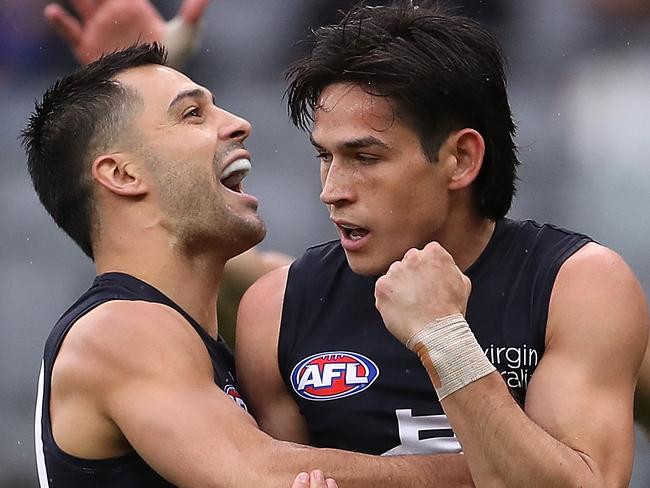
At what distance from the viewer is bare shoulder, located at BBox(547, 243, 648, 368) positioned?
10.8ft

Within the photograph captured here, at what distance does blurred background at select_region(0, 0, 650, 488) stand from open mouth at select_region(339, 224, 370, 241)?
4.00 m

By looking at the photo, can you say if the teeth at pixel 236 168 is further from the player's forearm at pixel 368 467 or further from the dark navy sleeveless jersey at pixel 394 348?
the player's forearm at pixel 368 467

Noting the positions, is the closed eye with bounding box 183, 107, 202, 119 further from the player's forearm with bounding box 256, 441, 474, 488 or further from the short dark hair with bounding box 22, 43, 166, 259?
the player's forearm with bounding box 256, 441, 474, 488

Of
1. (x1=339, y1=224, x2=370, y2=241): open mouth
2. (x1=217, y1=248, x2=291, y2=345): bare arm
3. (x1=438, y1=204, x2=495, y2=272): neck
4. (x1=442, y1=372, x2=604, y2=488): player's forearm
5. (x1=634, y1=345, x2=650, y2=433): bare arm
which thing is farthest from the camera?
(x1=217, y1=248, x2=291, y2=345): bare arm

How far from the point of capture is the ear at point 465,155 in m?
3.55

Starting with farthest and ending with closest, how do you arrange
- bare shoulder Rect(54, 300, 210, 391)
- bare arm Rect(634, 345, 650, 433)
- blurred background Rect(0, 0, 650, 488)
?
blurred background Rect(0, 0, 650, 488) < bare arm Rect(634, 345, 650, 433) < bare shoulder Rect(54, 300, 210, 391)

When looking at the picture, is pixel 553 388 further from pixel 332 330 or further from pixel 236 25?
pixel 236 25

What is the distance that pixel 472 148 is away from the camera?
3.58m

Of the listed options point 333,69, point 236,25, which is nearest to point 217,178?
point 333,69

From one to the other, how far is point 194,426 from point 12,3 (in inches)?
226

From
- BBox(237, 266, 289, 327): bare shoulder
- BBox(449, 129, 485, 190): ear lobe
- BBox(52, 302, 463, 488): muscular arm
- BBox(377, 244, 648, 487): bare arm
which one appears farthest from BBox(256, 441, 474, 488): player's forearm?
BBox(449, 129, 485, 190): ear lobe

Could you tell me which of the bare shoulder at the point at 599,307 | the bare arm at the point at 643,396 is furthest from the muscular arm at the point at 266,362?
the bare arm at the point at 643,396

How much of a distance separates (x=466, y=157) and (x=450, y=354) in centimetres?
66

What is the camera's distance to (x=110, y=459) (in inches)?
135
